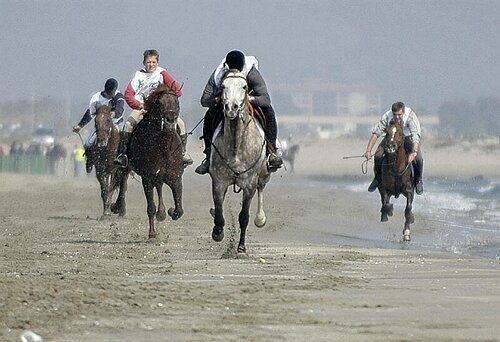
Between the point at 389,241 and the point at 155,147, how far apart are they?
166 inches

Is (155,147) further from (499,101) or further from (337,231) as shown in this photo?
(499,101)

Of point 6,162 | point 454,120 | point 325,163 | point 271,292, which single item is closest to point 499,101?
point 454,120

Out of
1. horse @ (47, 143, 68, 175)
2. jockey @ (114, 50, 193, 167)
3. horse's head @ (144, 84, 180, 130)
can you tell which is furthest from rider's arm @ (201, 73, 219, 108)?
horse @ (47, 143, 68, 175)

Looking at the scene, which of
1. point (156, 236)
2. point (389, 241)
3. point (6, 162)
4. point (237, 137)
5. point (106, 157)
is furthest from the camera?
point (6, 162)

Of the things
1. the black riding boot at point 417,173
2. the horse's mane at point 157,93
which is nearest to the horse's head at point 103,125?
the horse's mane at point 157,93

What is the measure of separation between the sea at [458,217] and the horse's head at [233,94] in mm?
4214

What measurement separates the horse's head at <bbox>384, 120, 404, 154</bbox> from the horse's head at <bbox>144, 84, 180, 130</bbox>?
474 cm

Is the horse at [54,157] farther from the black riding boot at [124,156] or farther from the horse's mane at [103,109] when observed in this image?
the black riding boot at [124,156]

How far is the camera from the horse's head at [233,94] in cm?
1395

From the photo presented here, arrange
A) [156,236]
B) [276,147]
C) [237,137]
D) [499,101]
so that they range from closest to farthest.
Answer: [237,137]
[276,147]
[156,236]
[499,101]

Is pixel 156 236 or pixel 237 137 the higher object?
pixel 237 137

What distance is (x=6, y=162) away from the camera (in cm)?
6272

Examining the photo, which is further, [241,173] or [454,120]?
[454,120]

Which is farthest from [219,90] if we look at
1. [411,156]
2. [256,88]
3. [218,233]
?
[411,156]
